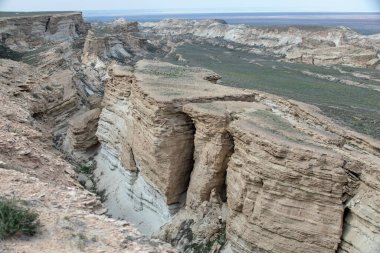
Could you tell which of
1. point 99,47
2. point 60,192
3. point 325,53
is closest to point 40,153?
point 60,192

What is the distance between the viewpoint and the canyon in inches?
374

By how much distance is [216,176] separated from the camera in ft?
50.9

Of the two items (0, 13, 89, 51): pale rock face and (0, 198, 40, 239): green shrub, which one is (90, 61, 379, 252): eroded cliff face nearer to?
(0, 198, 40, 239): green shrub

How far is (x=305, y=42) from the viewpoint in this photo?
66.1 metres

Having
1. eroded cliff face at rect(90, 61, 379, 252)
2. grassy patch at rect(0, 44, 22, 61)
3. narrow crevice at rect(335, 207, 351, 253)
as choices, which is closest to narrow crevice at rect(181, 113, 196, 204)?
eroded cliff face at rect(90, 61, 379, 252)

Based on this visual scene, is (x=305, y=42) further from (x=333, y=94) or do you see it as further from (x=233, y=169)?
(x=233, y=169)

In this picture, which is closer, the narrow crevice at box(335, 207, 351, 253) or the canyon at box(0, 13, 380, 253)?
the canyon at box(0, 13, 380, 253)

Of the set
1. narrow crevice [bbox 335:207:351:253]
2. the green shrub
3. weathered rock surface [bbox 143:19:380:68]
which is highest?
the green shrub

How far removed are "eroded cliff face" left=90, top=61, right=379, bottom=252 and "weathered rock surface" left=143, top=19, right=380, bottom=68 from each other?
29.7m

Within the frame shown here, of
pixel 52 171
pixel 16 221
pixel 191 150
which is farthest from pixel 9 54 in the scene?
pixel 16 221

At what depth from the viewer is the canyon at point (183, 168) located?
9508 mm

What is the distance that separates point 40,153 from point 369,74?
97.0 ft

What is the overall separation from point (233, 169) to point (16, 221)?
8.18 meters

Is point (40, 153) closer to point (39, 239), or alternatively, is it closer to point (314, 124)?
point (39, 239)
